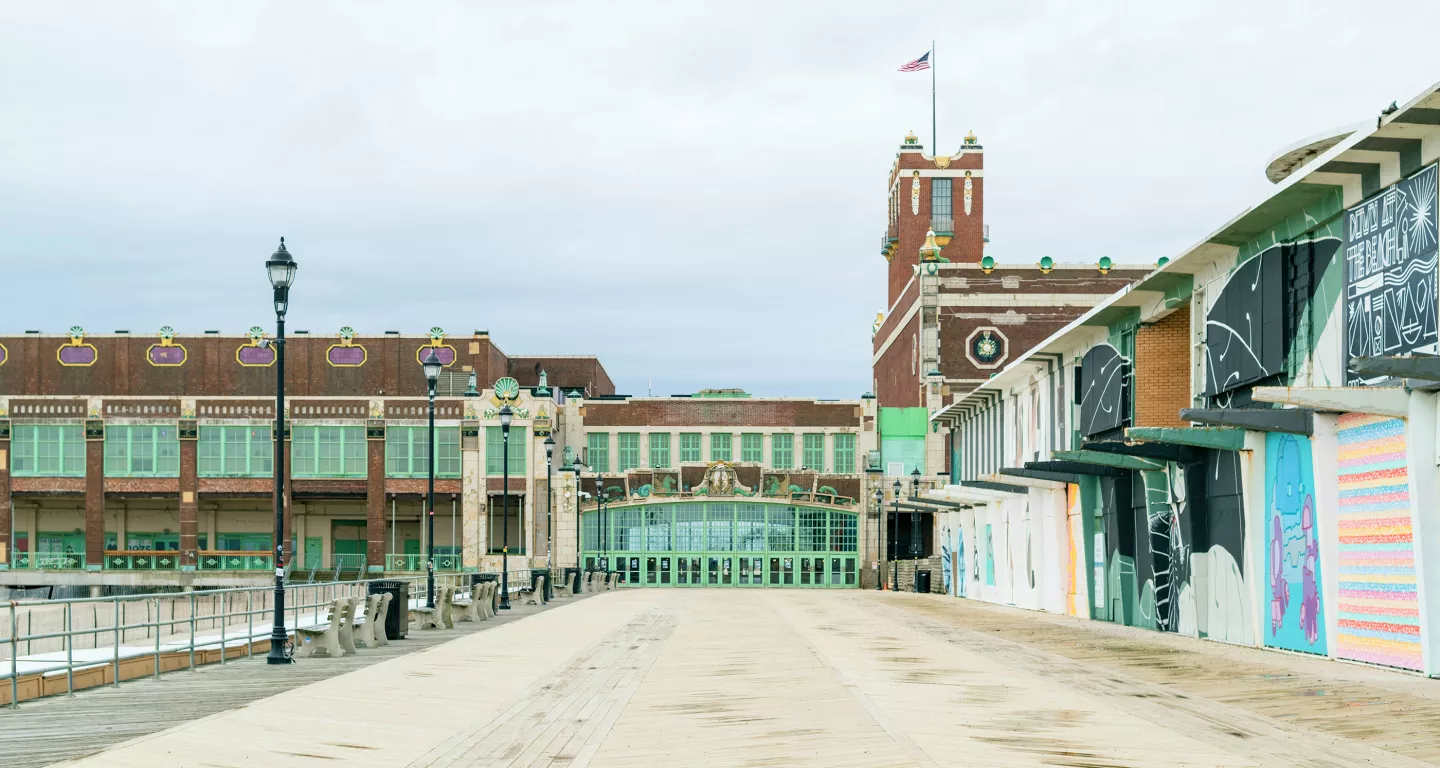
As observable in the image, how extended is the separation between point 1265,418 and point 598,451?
71963mm

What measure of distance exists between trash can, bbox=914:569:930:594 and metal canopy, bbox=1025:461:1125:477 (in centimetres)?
3632

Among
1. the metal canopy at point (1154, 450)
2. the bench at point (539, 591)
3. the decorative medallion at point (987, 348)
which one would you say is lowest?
the bench at point (539, 591)

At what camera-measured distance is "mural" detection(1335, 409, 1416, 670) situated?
2166cm

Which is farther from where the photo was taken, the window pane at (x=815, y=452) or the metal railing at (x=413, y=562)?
the window pane at (x=815, y=452)

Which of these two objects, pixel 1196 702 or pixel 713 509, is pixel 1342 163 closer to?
pixel 1196 702

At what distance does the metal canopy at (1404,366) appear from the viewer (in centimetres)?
1869

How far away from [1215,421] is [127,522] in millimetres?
79142

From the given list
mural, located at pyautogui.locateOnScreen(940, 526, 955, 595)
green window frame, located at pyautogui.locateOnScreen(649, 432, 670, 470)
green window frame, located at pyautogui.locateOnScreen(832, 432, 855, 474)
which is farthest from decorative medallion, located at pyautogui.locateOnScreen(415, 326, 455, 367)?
mural, located at pyautogui.locateOnScreen(940, 526, 955, 595)

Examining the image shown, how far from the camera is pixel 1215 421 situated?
25.2 meters

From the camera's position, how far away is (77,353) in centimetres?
9519

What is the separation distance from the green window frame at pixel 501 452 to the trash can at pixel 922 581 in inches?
943

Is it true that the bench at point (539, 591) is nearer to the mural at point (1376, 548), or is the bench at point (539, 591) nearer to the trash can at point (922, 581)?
the trash can at point (922, 581)

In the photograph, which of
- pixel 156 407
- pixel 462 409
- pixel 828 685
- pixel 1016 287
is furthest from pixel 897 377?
pixel 828 685

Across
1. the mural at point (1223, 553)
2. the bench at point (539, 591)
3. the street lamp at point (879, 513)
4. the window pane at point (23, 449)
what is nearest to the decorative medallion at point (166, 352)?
the window pane at point (23, 449)
